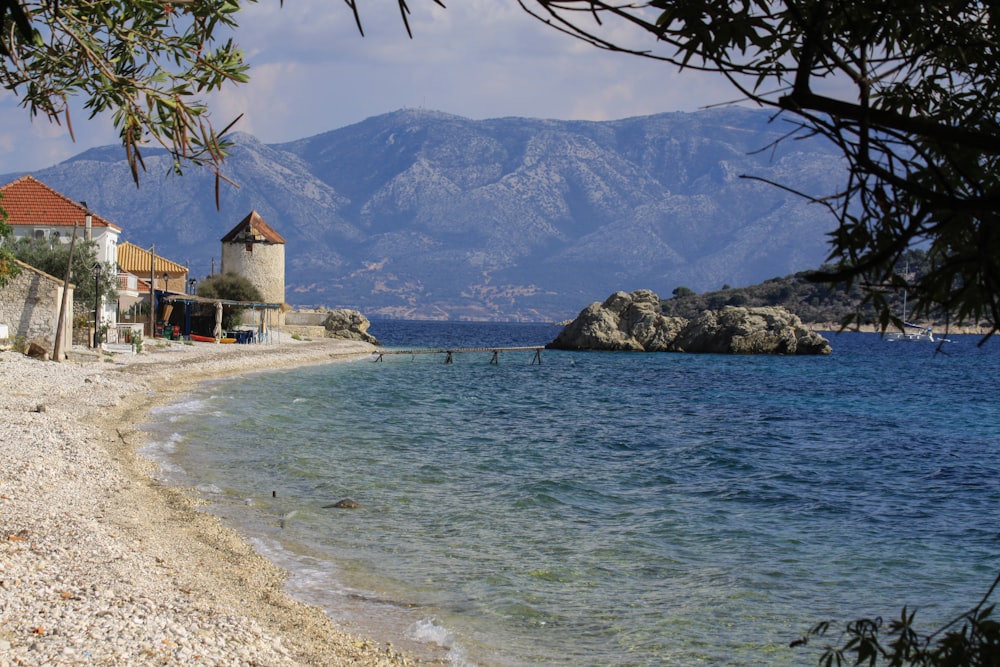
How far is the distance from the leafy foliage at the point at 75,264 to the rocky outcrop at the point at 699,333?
45444 mm

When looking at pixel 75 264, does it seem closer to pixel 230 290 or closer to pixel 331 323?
pixel 230 290

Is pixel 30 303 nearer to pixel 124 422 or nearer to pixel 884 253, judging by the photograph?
pixel 124 422

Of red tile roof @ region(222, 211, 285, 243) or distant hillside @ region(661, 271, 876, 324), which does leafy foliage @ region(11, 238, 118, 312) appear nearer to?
red tile roof @ region(222, 211, 285, 243)

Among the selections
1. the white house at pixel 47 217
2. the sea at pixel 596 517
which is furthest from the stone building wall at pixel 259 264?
the sea at pixel 596 517

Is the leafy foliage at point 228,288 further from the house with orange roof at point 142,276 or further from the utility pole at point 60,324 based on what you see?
the utility pole at point 60,324

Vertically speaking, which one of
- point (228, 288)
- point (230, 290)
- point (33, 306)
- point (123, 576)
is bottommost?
point (123, 576)

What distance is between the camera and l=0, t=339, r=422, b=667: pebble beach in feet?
20.2

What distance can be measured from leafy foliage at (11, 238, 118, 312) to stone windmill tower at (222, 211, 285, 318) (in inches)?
1090

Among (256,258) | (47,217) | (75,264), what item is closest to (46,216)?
(47,217)

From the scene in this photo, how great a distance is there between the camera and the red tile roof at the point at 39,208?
40562 mm

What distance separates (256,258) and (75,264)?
1265 inches

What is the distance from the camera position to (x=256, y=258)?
64.9m

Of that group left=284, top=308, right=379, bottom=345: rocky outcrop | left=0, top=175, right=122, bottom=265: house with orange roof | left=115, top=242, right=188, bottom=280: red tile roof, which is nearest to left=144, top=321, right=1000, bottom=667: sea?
left=0, top=175, right=122, bottom=265: house with orange roof

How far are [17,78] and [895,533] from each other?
A: 1194 cm
